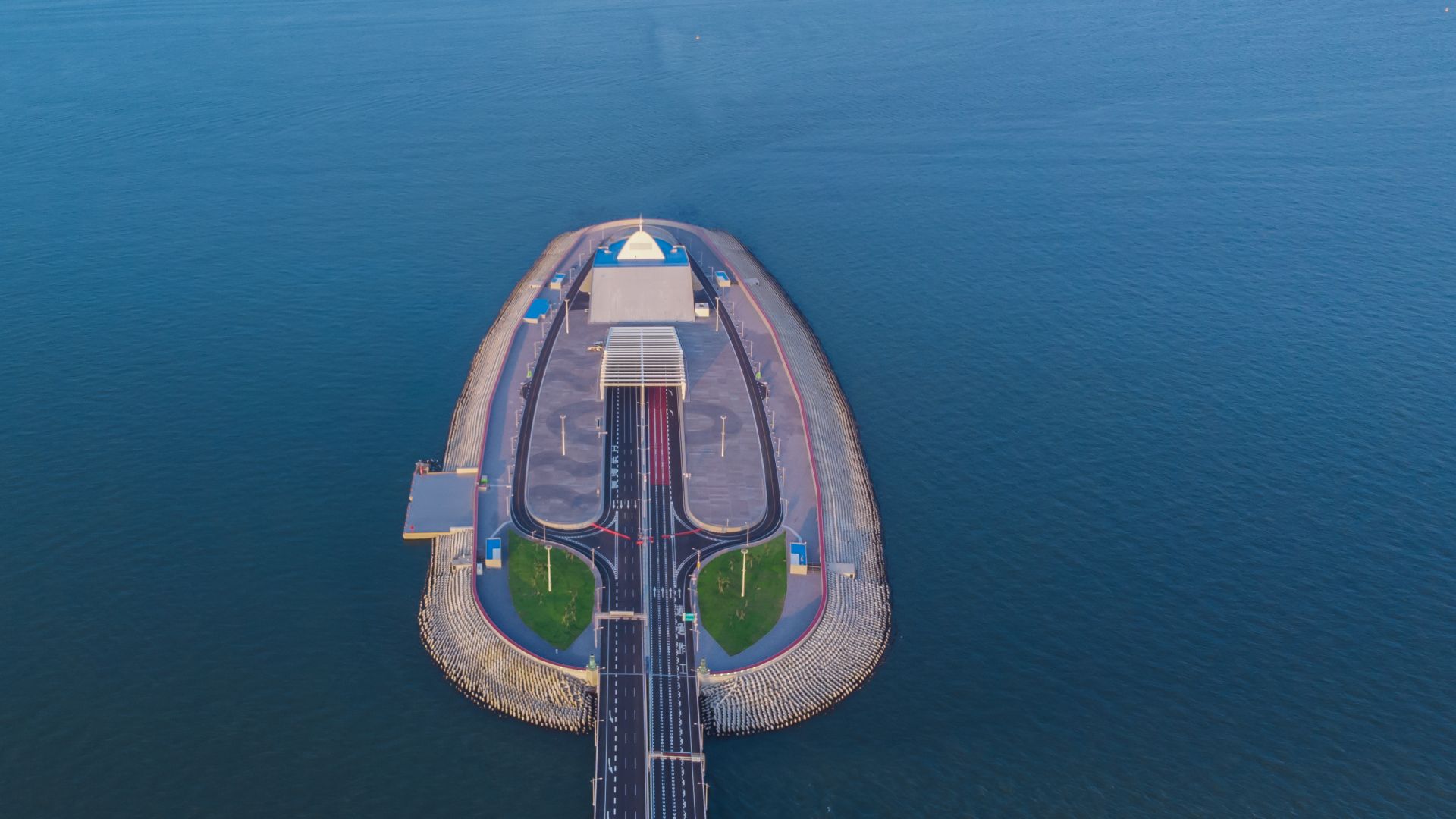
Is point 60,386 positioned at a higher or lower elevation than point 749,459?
higher

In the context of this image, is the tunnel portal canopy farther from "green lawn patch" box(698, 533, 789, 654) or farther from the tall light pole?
the tall light pole

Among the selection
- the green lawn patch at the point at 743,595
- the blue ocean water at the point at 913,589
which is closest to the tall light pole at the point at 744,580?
the green lawn patch at the point at 743,595

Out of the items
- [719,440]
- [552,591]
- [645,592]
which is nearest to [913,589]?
[645,592]

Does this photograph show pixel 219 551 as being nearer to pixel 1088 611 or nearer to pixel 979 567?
pixel 979 567

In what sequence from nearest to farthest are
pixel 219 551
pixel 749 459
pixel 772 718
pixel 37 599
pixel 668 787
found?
pixel 668 787, pixel 772 718, pixel 37 599, pixel 219 551, pixel 749 459

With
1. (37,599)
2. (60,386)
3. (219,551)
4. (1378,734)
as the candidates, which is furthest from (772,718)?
(60,386)

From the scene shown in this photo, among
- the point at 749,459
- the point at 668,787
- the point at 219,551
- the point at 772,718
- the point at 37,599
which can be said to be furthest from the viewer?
the point at 749,459
